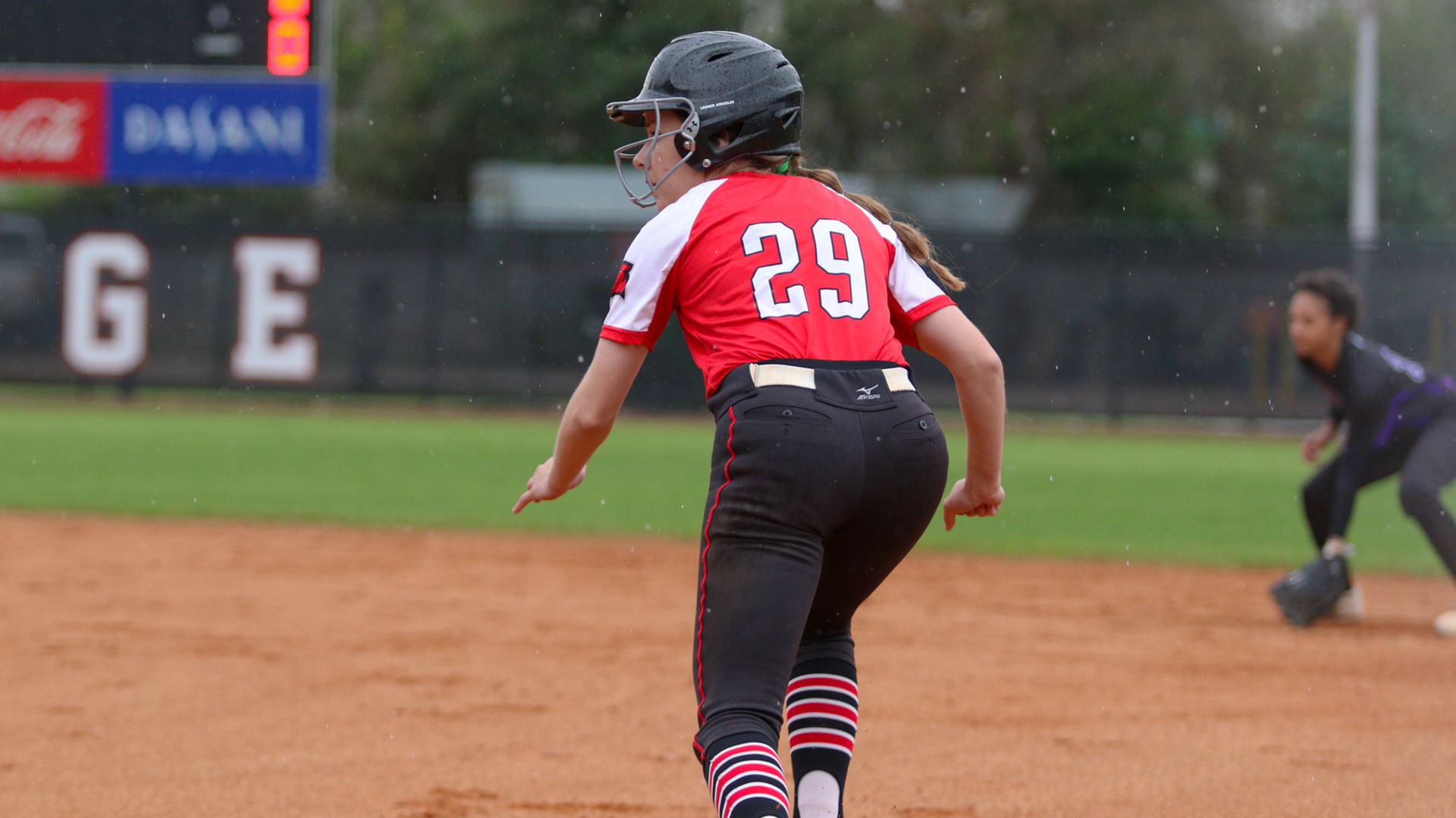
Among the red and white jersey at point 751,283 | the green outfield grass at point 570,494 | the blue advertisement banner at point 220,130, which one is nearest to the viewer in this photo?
the red and white jersey at point 751,283

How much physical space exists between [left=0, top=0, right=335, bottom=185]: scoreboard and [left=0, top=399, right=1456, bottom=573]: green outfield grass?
2.85 metres

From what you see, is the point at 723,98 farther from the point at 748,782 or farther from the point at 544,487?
the point at 748,782

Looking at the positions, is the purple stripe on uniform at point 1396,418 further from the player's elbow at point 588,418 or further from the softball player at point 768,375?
the player's elbow at point 588,418

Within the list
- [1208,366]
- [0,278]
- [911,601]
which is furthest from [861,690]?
[0,278]

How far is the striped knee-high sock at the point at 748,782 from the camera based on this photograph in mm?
2332

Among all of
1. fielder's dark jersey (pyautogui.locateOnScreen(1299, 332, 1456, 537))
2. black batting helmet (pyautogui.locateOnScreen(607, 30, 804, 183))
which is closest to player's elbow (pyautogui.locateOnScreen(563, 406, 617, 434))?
black batting helmet (pyautogui.locateOnScreen(607, 30, 804, 183))

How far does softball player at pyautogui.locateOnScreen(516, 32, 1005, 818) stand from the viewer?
239 centimetres

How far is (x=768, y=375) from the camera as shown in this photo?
2.43m

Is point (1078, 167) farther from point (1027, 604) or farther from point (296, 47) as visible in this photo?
point (1027, 604)

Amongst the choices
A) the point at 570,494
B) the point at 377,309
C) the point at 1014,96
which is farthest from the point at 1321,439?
the point at 1014,96

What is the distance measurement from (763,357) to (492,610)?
4214 millimetres

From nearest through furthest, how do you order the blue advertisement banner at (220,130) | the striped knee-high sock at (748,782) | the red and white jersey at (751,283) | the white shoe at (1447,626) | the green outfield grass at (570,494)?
the striped knee-high sock at (748,782), the red and white jersey at (751,283), the white shoe at (1447,626), the green outfield grass at (570,494), the blue advertisement banner at (220,130)

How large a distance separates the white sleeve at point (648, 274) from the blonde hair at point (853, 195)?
225mm

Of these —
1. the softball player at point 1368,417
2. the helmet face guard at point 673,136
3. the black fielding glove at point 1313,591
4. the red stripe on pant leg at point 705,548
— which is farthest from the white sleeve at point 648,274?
the black fielding glove at point 1313,591
